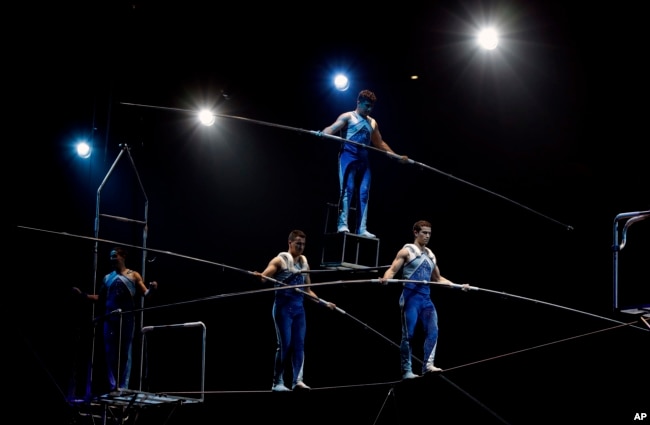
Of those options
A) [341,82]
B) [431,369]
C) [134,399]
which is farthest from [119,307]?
[341,82]

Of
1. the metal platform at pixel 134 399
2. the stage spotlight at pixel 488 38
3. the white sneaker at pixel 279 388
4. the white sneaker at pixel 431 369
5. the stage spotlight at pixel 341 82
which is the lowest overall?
the metal platform at pixel 134 399

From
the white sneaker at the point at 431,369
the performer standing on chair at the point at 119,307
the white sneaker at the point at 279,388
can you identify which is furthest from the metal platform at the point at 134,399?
the white sneaker at the point at 431,369

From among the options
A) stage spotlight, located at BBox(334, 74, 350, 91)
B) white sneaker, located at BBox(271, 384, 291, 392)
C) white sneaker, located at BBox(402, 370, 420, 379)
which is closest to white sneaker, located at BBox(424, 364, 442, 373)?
white sneaker, located at BBox(402, 370, 420, 379)

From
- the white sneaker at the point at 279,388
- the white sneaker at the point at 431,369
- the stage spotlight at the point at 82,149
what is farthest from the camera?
the stage spotlight at the point at 82,149

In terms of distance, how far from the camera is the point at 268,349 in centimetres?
1238

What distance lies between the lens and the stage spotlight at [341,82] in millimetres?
11625

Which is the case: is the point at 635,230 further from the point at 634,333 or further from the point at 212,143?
the point at 212,143

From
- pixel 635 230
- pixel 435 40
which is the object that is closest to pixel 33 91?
pixel 435 40

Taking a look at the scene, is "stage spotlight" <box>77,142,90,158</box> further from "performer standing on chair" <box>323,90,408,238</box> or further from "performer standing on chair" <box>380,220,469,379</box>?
"performer standing on chair" <box>380,220,469,379</box>

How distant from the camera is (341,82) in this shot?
11.7 metres

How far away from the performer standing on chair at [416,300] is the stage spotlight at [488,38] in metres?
2.54

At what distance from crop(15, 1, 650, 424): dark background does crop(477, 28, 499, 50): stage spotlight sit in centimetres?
16

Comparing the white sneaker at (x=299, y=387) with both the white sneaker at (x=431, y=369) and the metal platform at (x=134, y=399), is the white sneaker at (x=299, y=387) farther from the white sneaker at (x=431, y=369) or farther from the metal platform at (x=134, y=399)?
the white sneaker at (x=431, y=369)

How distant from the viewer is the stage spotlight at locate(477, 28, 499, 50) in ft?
33.9
